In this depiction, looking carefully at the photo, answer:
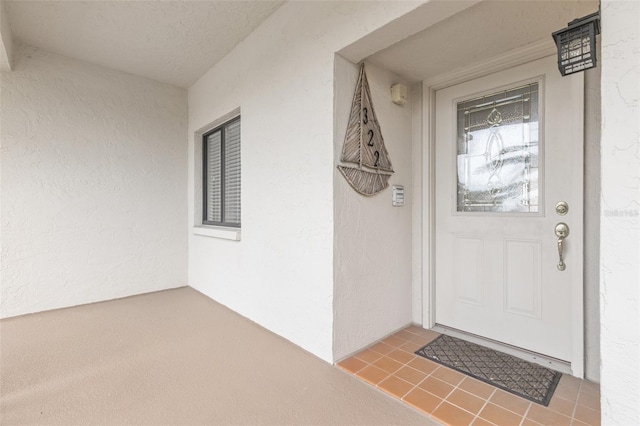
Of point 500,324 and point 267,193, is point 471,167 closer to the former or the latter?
point 500,324

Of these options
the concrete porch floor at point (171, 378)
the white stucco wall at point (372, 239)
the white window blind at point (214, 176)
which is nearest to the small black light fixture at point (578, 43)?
the white stucco wall at point (372, 239)

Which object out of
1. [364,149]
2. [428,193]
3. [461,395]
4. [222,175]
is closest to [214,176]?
[222,175]

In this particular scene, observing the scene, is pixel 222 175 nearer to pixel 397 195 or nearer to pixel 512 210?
pixel 397 195

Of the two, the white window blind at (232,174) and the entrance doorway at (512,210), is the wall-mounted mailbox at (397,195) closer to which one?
the entrance doorway at (512,210)

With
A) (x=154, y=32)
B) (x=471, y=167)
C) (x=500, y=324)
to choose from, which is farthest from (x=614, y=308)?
(x=154, y=32)

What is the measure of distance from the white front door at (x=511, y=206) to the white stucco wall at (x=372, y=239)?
0.97 ft

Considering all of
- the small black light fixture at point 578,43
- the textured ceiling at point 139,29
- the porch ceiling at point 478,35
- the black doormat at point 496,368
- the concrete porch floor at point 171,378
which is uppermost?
the textured ceiling at point 139,29

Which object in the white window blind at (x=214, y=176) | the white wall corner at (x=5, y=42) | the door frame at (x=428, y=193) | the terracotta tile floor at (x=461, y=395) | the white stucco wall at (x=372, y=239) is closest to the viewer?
the terracotta tile floor at (x=461, y=395)

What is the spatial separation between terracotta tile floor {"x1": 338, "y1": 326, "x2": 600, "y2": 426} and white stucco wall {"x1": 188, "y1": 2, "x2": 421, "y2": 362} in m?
0.35

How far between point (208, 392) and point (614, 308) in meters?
1.91

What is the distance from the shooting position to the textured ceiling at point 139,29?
2.29m

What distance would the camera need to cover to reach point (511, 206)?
212 centimetres

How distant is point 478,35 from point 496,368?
2128 mm

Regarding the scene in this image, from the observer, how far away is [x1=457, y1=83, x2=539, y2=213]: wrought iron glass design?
6.68 feet
